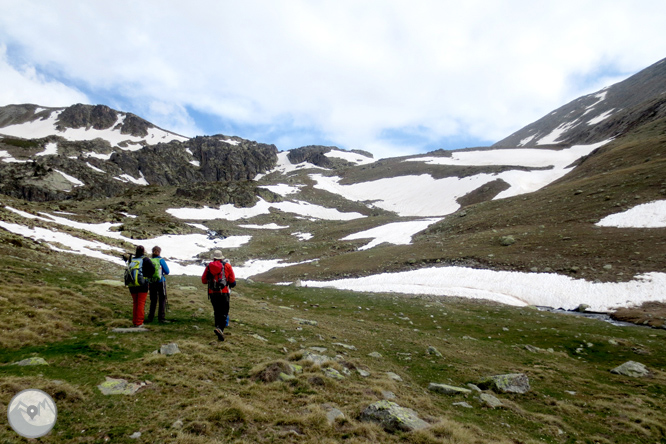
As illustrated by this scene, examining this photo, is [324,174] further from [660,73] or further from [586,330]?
[660,73]

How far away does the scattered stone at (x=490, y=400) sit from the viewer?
9312 millimetres

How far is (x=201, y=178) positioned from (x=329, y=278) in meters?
146

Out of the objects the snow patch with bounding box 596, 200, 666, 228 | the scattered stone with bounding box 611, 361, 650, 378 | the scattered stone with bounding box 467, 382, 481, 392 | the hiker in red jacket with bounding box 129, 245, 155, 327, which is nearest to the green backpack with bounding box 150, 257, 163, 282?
the hiker in red jacket with bounding box 129, 245, 155, 327

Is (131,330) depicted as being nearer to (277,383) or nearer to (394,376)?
(277,383)

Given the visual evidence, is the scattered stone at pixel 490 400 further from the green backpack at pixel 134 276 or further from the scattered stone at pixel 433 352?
the green backpack at pixel 134 276

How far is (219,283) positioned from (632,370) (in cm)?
1783

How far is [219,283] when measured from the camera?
38.7 ft

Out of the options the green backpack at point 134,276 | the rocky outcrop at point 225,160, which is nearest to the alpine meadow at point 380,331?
the green backpack at point 134,276

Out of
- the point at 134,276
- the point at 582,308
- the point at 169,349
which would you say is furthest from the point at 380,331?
the point at 582,308

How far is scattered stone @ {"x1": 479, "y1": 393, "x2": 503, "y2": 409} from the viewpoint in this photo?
30.6 ft

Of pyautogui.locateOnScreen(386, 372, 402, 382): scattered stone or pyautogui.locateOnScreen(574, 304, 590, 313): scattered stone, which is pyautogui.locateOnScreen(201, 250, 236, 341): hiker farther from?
pyautogui.locateOnScreen(574, 304, 590, 313): scattered stone

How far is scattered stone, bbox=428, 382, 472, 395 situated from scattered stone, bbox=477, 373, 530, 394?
116cm

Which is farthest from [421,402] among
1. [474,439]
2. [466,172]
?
[466,172]

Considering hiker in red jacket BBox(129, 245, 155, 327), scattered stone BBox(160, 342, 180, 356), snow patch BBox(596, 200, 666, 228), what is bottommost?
scattered stone BBox(160, 342, 180, 356)
